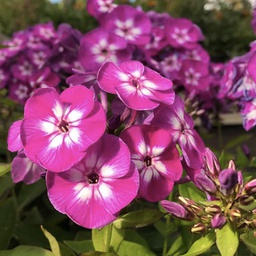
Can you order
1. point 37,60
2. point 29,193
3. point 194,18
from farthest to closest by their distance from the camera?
1. point 194,18
2. point 37,60
3. point 29,193

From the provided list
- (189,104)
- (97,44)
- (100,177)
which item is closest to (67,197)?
(100,177)

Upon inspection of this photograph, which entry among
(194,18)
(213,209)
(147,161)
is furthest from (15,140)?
(194,18)

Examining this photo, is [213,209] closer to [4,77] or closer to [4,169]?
[4,169]

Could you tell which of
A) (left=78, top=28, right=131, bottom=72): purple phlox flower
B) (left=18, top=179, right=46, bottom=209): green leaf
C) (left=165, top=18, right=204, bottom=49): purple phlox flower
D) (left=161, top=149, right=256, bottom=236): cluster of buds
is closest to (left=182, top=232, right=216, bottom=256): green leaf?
(left=161, top=149, right=256, bottom=236): cluster of buds

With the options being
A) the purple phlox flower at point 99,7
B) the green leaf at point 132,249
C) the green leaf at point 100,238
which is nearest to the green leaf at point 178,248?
the green leaf at point 132,249

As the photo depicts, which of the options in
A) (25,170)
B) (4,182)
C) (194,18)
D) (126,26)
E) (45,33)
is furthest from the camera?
(194,18)

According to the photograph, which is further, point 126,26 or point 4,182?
point 126,26

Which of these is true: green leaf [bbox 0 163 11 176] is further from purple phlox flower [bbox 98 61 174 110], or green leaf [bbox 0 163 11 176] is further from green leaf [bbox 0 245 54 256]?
purple phlox flower [bbox 98 61 174 110]

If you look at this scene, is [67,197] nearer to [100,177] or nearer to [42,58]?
[100,177]
